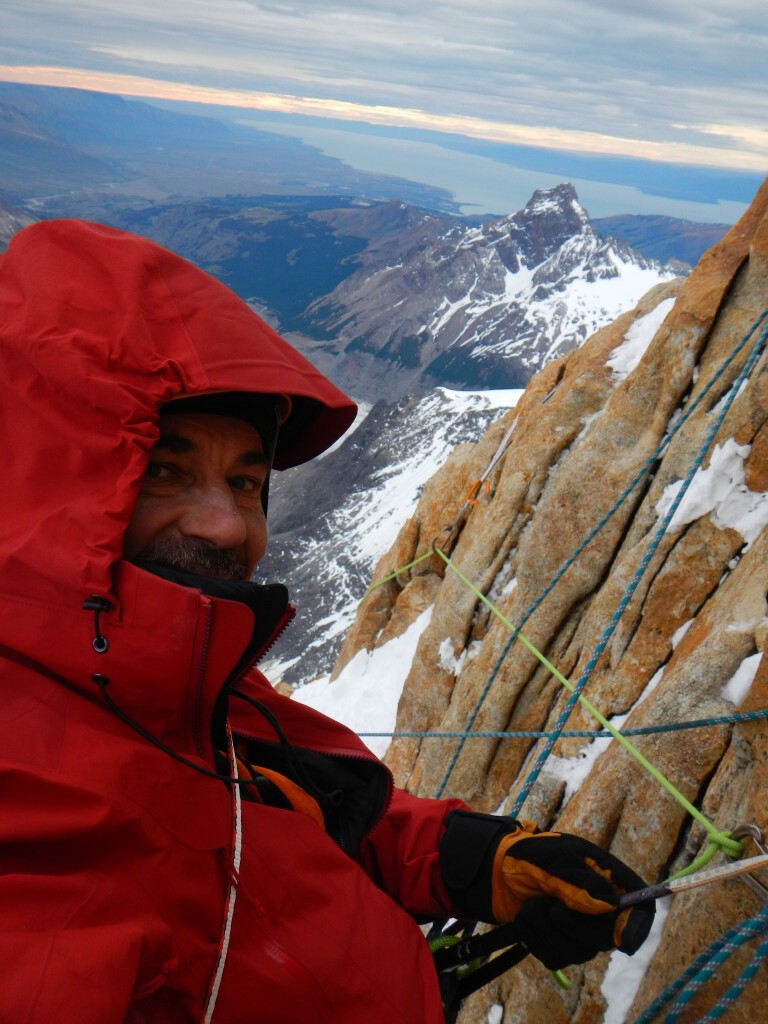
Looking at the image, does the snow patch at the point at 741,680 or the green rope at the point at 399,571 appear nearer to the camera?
the snow patch at the point at 741,680

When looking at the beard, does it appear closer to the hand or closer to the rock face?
the hand

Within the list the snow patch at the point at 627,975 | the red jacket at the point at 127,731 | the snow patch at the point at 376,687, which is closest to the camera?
the red jacket at the point at 127,731

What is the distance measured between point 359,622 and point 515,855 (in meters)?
14.8

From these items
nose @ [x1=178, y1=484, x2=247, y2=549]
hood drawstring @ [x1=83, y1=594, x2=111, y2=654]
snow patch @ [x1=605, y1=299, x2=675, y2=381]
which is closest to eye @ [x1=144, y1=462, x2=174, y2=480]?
nose @ [x1=178, y1=484, x2=247, y2=549]

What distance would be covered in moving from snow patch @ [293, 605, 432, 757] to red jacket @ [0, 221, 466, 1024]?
11.8 meters

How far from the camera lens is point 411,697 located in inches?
532

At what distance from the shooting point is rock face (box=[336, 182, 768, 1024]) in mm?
5020

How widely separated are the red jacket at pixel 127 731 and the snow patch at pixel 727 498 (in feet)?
16.6

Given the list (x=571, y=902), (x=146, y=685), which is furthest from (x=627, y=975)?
(x=146, y=685)

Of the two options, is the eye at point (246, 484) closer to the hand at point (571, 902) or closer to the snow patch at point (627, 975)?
the hand at point (571, 902)

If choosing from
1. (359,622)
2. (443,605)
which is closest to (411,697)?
(443,605)

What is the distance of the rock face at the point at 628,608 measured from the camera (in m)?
5.02

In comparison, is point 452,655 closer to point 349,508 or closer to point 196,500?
point 196,500

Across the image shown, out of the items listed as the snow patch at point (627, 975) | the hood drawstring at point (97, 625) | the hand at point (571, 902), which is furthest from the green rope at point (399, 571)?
the hood drawstring at point (97, 625)
